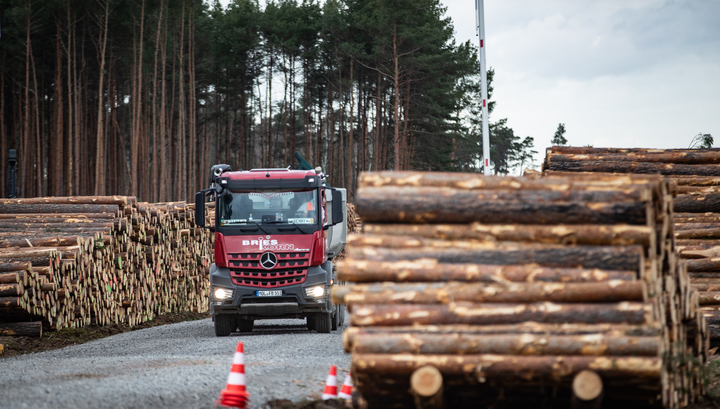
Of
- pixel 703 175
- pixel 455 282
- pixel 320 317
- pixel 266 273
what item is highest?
pixel 703 175

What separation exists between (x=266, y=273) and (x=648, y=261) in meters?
9.05

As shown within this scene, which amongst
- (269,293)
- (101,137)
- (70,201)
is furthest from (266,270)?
(101,137)

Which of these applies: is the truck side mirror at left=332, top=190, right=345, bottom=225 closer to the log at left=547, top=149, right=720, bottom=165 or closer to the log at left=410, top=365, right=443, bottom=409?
the log at left=547, top=149, right=720, bottom=165

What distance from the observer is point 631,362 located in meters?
4.38

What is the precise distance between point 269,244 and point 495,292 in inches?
341

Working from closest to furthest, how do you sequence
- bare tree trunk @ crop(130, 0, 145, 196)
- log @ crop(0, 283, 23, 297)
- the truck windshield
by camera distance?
1. log @ crop(0, 283, 23, 297)
2. the truck windshield
3. bare tree trunk @ crop(130, 0, 145, 196)

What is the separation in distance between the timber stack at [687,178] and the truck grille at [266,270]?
16.2ft

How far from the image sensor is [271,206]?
13156 mm

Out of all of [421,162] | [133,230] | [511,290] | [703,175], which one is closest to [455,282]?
[511,290]

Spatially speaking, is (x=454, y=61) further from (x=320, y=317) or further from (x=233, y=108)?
(x=320, y=317)

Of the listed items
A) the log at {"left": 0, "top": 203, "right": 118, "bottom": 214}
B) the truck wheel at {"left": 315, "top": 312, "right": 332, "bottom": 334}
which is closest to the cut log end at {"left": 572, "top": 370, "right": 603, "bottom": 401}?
the truck wheel at {"left": 315, "top": 312, "right": 332, "bottom": 334}

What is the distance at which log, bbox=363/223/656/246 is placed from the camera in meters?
4.64

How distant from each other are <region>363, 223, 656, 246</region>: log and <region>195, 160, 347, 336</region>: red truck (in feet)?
25.4

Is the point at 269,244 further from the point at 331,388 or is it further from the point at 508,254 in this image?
the point at 508,254
